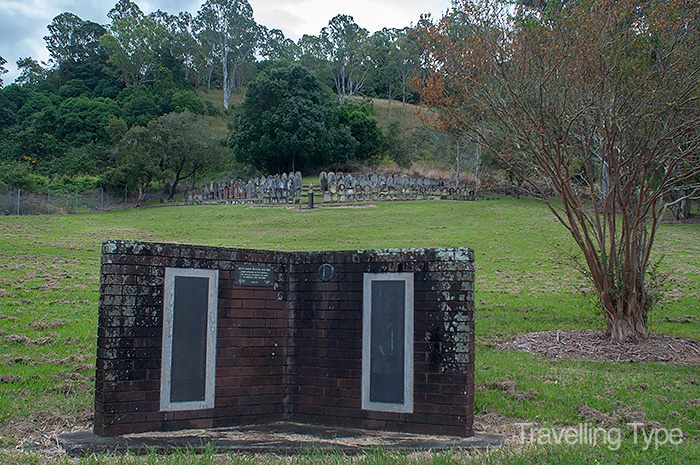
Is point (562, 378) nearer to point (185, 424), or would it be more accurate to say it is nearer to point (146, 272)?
point (185, 424)

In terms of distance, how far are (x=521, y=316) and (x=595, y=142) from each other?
4.06 meters

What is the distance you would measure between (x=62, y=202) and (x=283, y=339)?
33265mm

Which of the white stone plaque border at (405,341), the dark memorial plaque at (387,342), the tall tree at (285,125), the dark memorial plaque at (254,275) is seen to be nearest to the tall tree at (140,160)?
the tall tree at (285,125)

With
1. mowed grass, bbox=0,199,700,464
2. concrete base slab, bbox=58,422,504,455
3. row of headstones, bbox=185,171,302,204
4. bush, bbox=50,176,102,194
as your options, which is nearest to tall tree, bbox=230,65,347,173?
row of headstones, bbox=185,171,302,204

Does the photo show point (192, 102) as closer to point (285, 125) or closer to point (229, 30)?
point (229, 30)

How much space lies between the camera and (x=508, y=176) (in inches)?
1475

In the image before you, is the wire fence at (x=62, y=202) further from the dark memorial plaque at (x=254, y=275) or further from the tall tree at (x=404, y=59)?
the tall tree at (x=404, y=59)

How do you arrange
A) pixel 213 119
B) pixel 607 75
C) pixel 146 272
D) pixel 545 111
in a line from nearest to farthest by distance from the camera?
pixel 146 272 → pixel 607 75 → pixel 545 111 → pixel 213 119

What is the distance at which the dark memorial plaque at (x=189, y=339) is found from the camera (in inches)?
240

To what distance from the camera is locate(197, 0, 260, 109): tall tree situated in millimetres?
76750

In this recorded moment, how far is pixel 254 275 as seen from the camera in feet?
22.0

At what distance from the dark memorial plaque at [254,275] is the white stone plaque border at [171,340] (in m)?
0.29

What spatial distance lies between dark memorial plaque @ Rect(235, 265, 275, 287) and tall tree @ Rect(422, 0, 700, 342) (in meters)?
5.55

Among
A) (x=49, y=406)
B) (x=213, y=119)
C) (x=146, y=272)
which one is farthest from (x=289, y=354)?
(x=213, y=119)
